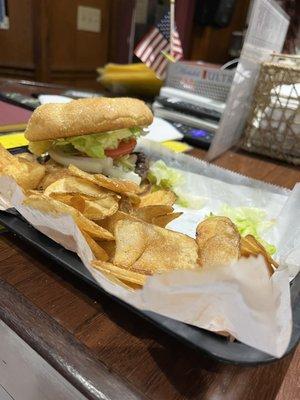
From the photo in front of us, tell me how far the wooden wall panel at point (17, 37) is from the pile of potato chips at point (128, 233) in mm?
3720

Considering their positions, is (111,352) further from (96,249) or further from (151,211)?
(151,211)

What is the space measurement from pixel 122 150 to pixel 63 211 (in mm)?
562

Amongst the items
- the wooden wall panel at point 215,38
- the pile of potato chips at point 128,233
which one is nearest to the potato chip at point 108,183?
the pile of potato chips at point 128,233

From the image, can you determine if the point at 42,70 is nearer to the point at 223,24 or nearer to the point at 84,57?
the point at 84,57

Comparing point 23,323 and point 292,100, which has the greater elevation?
point 292,100

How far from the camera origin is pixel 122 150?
46.8 inches

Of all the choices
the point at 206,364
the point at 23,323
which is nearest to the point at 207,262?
the point at 206,364

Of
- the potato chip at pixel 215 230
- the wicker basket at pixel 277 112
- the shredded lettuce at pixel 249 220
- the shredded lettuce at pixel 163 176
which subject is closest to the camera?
the potato chip at pixel 215 230

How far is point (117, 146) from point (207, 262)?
629mm

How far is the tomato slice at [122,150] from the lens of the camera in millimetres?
1153

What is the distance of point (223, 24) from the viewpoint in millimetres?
4801

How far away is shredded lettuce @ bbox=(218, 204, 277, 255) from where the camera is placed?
0.99m

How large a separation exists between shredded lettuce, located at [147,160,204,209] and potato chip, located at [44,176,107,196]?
0.38 metres

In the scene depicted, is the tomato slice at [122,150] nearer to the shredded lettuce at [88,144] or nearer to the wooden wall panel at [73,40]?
the shredded lettuce at [88,144]
